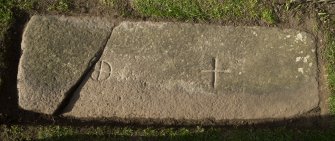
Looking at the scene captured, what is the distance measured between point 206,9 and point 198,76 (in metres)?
0.65

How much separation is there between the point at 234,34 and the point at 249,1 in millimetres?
363

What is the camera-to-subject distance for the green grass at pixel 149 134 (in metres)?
Answer: 3.75

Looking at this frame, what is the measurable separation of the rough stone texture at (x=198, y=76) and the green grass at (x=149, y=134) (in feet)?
0.45

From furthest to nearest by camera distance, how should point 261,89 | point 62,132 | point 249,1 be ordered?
point 249,1 → point 261,89 → point 62,132

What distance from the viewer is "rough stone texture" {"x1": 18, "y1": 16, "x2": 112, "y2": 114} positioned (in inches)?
152

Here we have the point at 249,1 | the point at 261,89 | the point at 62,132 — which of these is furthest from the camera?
the point at 249,1

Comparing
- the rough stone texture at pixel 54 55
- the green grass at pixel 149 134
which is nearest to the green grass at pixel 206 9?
the rough stone texture at pixel 54 55

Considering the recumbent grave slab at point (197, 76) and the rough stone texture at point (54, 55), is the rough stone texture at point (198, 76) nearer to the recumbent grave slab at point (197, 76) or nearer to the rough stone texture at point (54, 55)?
the recumbent grave slab at point (197, 76)

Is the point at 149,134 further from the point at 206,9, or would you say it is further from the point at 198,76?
the point at 206,9

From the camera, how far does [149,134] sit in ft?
12.6

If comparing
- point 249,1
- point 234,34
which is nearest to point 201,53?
point 234,34

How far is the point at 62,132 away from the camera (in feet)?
12.4

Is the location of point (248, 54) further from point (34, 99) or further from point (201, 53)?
point (34, 99)

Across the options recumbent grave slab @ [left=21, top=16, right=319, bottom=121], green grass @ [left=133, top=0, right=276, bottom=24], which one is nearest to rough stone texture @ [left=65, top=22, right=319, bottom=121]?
recumbent grave slab @ [left=21, top=16, right=319, bottom=121]
